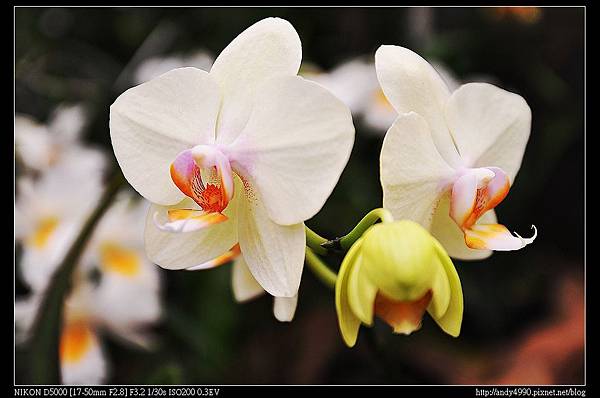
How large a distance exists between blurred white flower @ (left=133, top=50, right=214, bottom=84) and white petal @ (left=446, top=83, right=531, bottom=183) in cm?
56

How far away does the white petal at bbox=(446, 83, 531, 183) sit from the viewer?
535 millimetres

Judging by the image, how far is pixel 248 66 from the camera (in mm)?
521

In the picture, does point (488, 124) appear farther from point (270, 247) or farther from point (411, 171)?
point (270, 247)

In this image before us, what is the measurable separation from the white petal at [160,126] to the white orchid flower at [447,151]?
13 centimetres

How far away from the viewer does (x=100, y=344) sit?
933 millimetres

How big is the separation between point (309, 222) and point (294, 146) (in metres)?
0.42

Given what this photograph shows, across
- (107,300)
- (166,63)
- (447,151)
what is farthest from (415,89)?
(166,63)

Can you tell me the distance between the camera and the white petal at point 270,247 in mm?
496

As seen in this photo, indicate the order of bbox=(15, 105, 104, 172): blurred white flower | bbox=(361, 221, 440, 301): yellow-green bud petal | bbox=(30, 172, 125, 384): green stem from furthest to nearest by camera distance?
bbox=(15, 105, 104, 172): blurred white flower, bbox=(30, 172, 125, 384): green stem, bbox=(361, 221, 440, 301): yellow-green bud petal

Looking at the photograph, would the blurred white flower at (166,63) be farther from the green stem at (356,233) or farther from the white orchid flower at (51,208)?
→ the green stem at (356,233)

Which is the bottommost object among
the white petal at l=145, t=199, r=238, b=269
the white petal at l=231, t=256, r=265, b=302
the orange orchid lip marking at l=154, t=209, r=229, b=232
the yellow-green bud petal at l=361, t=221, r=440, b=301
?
the white petal at l=231, t=256, r=265, b=302

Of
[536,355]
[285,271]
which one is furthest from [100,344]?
[536,355]

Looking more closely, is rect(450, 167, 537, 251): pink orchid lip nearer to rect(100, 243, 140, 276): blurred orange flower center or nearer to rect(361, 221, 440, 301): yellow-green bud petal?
rect(361, 221, 440, 301): yellow-green bud petal

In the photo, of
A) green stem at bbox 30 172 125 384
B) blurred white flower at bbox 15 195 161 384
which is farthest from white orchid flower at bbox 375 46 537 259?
blurred white flower at bbox 15 195 161 384
